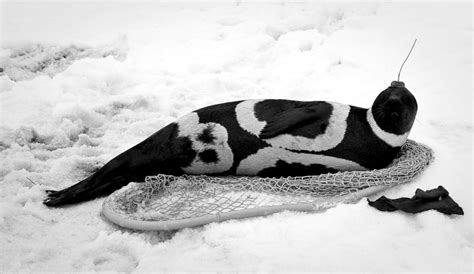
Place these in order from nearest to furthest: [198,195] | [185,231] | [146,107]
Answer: [185,231], [198,195], [146,107]

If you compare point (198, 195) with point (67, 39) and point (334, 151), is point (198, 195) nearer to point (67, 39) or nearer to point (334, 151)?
point (334, 151)

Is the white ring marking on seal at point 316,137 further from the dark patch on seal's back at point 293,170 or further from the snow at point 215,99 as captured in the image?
the snow at point 215,99

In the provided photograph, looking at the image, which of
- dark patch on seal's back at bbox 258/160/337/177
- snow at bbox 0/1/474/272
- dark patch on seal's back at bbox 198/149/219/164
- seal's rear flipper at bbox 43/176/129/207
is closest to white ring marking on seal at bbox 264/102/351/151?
dark patch on seal's back at bbox 258/160/337/177

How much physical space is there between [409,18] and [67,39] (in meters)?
3.64

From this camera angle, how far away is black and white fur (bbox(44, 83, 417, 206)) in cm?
262

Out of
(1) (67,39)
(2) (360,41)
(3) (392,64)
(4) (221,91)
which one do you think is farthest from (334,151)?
(1) (67,39)

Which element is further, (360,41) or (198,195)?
(360,41)

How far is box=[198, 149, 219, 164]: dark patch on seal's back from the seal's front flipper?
0.29m

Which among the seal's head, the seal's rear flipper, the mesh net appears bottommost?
the seal's rear flipper

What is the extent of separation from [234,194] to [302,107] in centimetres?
64

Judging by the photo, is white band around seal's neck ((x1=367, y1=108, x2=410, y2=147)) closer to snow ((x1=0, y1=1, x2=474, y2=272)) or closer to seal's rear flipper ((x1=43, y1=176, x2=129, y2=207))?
snow ((x1=0, y1=1, x2=474, y2=272))

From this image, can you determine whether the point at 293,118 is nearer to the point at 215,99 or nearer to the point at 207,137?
the point at 207,137

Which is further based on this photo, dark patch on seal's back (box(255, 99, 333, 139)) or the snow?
dark patch on seal's back (box(255, 99, 333, 139))

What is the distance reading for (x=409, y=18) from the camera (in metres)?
4.92
